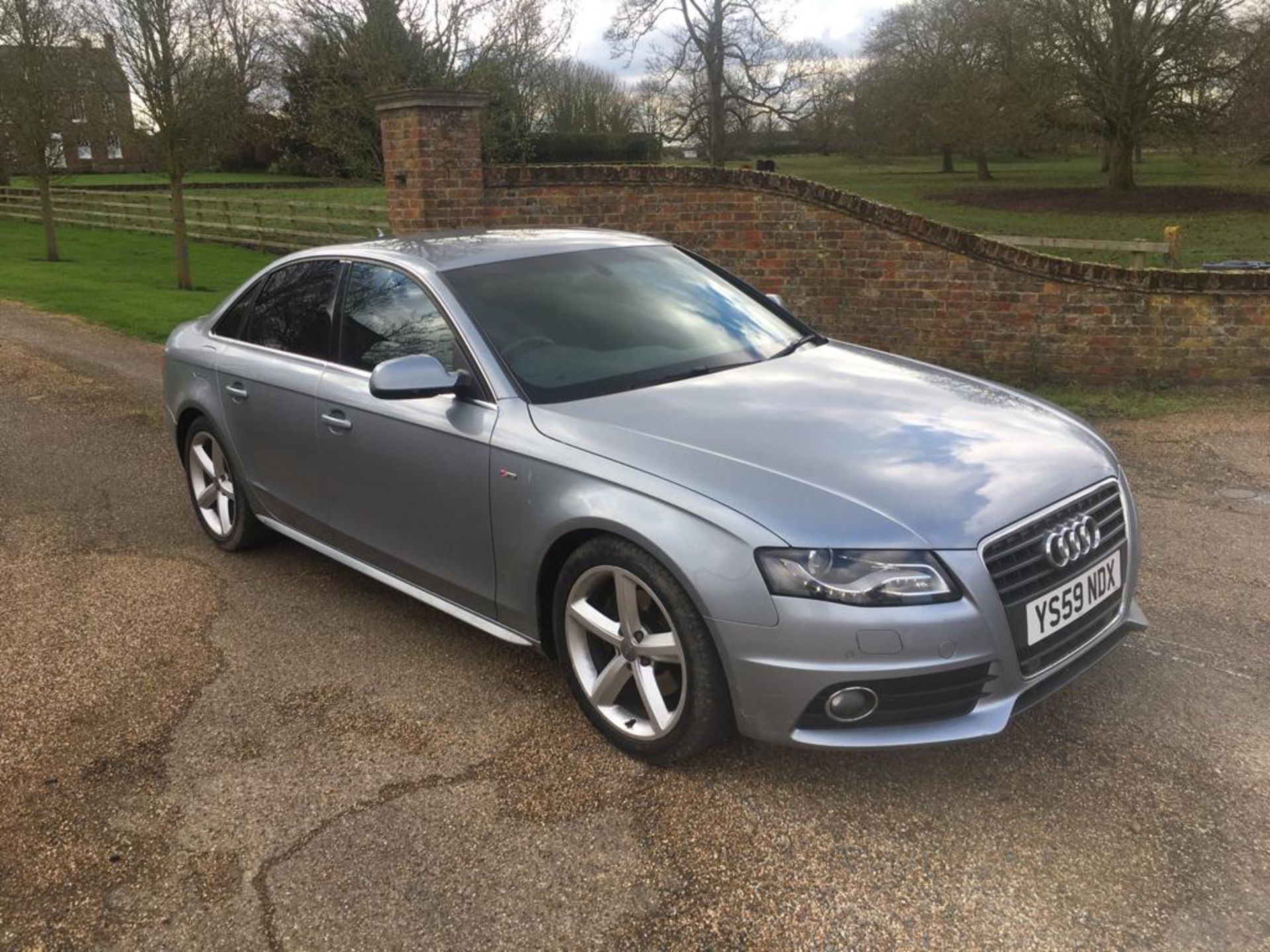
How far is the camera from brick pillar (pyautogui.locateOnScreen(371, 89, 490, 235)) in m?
8.59

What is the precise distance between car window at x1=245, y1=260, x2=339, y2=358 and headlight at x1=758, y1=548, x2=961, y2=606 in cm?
242

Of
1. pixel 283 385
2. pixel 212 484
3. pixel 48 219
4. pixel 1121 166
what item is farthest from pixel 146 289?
pixel 1121 166

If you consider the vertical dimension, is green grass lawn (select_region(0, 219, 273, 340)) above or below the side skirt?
above

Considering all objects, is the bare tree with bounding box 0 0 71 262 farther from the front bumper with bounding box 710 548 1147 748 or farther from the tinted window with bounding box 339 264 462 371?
the front bumper with bounding box 710 548 1147 748

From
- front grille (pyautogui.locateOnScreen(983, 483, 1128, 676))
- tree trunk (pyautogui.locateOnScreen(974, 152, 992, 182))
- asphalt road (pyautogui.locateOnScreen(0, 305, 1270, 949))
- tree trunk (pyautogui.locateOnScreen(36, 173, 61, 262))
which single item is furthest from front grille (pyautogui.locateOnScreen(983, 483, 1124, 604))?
tree trunk (pyautogui.locateOnScreen(974, 152, 992, 182))

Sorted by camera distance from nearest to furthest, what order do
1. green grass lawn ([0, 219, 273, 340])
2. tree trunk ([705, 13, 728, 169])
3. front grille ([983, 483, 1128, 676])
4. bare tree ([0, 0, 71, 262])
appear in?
front grille ([983, 483, 1128, 676])
green grass lawn ([0, 219, 273, 340])
bare tree ([0, 0, 71, 262])
tree trunk ([705, 13, 728, 169])

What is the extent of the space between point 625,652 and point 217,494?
9.59 feet

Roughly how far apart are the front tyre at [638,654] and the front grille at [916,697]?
28 centimetres

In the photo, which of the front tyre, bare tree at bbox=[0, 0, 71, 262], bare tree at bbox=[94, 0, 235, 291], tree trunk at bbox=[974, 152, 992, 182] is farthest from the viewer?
tree trunk at bbox=[974, 152, 992, 182]

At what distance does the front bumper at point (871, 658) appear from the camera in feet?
8.74

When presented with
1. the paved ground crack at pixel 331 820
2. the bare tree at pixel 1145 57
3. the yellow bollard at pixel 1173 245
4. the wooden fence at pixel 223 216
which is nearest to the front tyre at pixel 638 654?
the paved ground crack at pixel 331 820

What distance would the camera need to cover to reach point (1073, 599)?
2959 mm

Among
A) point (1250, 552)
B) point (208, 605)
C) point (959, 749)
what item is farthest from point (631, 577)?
point (1250, 552)

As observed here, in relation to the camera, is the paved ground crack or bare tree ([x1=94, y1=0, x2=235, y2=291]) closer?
the paved ground crack
